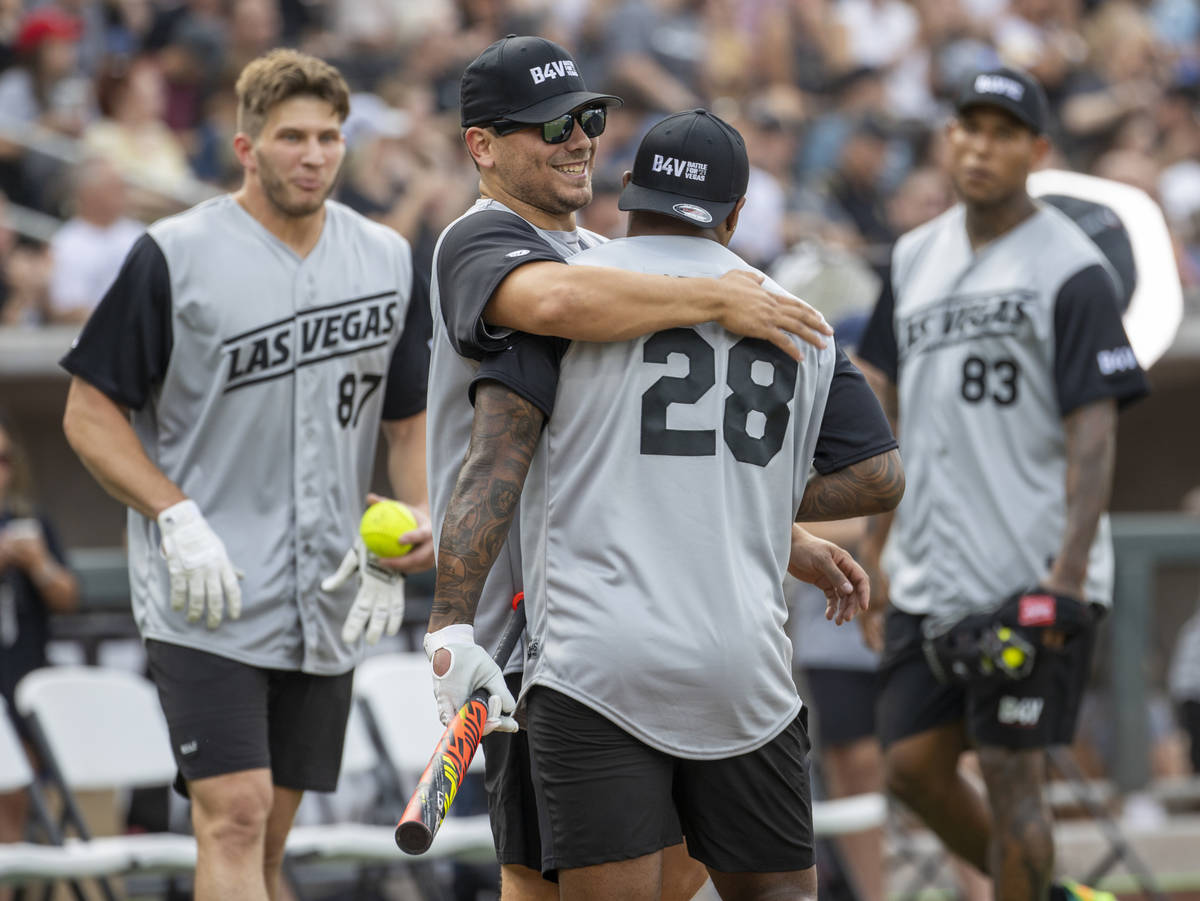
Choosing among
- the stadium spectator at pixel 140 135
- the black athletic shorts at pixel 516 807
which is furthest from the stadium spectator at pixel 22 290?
the black athletic shorts at pixel 516 807

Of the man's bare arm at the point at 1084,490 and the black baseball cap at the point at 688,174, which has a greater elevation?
the black baseball cap at the point at 688,174

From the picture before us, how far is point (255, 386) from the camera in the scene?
5.05 metres

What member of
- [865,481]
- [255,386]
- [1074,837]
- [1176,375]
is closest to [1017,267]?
[865,481]

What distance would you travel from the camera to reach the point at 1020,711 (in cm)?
559

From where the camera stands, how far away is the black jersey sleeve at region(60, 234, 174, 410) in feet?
16.1

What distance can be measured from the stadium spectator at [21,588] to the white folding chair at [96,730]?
1.19 feet

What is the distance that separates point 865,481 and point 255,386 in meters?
1.93

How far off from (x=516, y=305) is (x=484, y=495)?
0.39 m

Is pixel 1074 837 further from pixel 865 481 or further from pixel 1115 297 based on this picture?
pixel 865 481

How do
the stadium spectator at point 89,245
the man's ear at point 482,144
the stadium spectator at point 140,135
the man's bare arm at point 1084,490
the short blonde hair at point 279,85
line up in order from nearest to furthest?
the man's ear at point 482,144 → the short blonde hair at point 279,85 → the man's bare arm at point 1084,490 → the stadium spectator at point 89,245 → the stadium spectator at point 140,135

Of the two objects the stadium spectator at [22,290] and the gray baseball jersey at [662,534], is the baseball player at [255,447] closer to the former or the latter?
the gray baseball jersey at [662,534]

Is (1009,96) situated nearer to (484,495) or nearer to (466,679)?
(484,495)

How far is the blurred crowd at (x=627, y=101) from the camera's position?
10.6 m

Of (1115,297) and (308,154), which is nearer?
(308,154)
